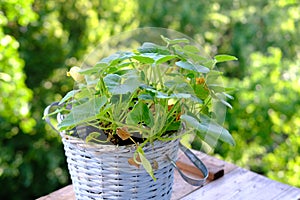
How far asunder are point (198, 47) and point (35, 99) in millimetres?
1522

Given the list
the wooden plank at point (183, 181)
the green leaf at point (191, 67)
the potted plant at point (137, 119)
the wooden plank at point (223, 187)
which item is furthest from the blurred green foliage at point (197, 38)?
the green leaf at point (191, 67)

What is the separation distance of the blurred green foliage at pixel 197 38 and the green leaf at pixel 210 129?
105cm

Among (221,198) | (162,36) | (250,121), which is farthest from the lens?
(250,121)

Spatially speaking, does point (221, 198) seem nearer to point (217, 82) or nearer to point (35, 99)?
point (217, 82)

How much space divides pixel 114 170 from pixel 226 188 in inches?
16.4

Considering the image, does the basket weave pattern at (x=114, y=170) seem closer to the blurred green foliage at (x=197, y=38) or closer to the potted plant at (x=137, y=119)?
the potted plant at (x=137, y=119)

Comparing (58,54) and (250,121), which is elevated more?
(58,54)

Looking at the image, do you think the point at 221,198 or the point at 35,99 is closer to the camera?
the point at 221,198

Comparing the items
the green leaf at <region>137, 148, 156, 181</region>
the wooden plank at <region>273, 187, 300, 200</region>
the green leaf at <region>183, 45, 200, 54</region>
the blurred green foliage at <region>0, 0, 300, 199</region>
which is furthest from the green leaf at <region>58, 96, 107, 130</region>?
the blurred green foliage at <region>0, 0, 300, 199</region>

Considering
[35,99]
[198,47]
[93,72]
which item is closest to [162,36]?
[198,47]

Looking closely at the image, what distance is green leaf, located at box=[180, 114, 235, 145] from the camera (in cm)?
88

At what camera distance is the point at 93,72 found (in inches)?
35.7

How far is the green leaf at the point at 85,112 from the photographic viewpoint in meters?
0.86

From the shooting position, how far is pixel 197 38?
272 cm
